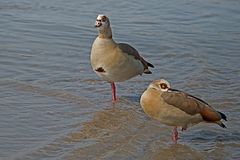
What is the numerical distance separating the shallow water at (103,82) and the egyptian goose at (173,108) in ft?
1.05

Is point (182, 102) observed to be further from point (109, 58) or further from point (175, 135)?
point (109, 58)

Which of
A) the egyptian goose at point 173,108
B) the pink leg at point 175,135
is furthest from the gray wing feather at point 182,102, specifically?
the pink leg at point 175,135

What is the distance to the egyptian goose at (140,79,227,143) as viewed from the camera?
7.39 metres

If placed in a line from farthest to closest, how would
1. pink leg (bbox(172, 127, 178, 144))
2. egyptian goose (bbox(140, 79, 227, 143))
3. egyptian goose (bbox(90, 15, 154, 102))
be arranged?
1. egyptian goose (bbox(90, 15, 154, 102))
2. pink leg (bbox(172, 127, 178, 144))
3. egyptian goose (bbox(140, 79, 227, 143))

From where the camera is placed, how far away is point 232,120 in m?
8.40

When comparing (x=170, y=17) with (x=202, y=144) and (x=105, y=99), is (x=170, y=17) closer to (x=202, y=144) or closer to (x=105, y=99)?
(x=105, y=99)

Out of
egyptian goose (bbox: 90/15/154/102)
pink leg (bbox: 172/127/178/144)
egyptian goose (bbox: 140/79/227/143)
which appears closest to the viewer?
egyptian goose (bbox: 140/79/227/143)

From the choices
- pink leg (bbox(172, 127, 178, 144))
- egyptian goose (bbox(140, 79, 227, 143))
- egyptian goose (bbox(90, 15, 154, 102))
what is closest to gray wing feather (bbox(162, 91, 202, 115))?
egyptian goose (bbox(140, 79, 227, 143))

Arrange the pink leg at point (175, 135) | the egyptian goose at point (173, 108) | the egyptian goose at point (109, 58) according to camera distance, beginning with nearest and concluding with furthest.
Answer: the egyptian goose at point (173, 108) → the pink leg at point (175, 135) → the egyptian goose at point (109, 58)

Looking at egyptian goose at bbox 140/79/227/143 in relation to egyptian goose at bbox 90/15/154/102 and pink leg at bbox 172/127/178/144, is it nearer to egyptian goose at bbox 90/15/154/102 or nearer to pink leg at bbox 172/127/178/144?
pink leg at bbox 172/127/178/144

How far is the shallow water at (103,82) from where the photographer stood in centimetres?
741

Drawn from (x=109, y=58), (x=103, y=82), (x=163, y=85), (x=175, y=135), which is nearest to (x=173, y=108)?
(x=163, y=85)

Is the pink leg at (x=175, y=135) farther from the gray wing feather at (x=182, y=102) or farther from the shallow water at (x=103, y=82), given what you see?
the gray wing feather at (x=182, y=102)

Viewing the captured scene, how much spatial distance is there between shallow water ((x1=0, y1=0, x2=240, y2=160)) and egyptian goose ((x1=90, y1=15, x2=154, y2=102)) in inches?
14.7
